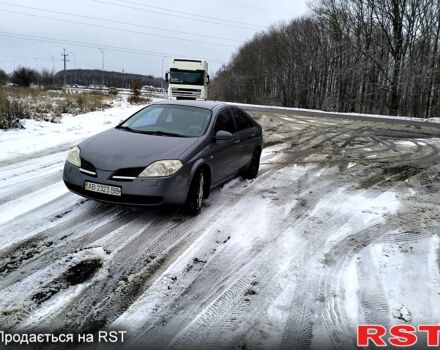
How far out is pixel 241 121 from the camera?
7.38m

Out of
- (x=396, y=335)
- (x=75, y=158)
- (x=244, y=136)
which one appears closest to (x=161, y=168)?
(x=75, y=158)

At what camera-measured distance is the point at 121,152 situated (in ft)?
16.7

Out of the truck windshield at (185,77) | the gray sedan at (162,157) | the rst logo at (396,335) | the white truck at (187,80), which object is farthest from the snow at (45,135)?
the truck windshield at (185,77)

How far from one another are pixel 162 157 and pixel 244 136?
2523mm

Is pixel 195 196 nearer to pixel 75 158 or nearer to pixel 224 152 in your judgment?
pixel 224 152

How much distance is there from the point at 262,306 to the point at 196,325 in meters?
0.62

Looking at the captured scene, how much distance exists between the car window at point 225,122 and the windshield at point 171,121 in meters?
0.18

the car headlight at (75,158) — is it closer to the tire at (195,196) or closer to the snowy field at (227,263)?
the snowy field at (227,263)

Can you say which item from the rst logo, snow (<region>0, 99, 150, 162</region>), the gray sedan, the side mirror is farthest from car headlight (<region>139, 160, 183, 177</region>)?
snow (<region>0, 99, 150, 162</region>)

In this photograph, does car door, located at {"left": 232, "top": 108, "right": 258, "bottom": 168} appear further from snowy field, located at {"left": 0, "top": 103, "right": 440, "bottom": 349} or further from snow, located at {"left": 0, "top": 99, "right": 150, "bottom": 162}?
snow, located at {"left": 0, "top": 99, "right": 150, "bottom": 162}

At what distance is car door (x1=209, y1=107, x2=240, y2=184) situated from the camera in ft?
19.5

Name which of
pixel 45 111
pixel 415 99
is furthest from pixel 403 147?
pixel 415 99

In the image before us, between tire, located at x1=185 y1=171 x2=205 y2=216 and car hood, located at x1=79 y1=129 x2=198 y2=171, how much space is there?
451 mm

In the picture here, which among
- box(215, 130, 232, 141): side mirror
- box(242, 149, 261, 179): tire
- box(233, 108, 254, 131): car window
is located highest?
box(233, 108, 254, 131): car window
